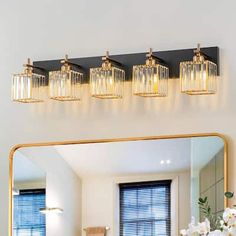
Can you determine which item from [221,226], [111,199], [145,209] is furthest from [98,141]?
[221,226]

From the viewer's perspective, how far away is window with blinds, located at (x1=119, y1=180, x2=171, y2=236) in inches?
123

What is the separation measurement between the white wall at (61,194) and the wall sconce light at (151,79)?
536 mm

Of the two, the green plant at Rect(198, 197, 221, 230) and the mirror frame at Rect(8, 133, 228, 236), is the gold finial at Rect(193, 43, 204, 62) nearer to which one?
the mirror frame at Rect(8, 133, 228, 236)

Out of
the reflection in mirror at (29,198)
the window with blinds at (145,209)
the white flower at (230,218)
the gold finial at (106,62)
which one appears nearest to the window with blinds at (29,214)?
the reflection in mirror at (29,198)

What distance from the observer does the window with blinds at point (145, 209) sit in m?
3.13

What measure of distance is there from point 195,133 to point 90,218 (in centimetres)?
67

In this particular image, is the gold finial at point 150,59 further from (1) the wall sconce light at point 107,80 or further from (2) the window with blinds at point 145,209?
(2) the window with blinds at point 145,209

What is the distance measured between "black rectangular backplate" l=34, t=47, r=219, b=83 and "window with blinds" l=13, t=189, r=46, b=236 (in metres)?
0.64

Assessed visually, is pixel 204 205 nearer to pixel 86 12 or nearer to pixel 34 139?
pixel 34 139

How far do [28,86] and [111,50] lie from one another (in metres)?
0.46

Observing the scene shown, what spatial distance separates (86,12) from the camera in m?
3.36

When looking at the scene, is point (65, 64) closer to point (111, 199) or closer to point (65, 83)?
point (65, 83)

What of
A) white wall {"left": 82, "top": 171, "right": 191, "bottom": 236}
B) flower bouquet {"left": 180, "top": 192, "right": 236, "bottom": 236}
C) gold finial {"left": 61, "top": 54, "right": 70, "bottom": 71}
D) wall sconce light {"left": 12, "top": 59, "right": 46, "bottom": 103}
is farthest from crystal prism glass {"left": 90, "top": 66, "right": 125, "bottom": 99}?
flower bouquet {"left": 180, "top": 192, "right": 236, "bottom": 236}

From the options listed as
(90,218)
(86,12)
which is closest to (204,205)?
(90,218)
